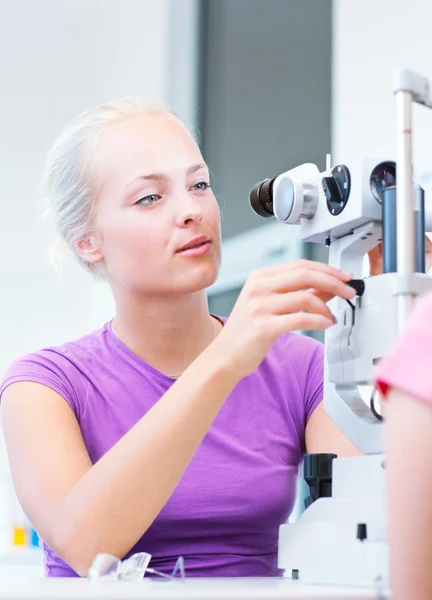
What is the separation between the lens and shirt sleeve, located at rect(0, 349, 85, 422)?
130 centimetres

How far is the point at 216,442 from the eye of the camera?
1.32 m

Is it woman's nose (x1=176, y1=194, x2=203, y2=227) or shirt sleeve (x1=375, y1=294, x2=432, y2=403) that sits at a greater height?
woman's nose (x1=176, y1=194, x2=203, y2=227)

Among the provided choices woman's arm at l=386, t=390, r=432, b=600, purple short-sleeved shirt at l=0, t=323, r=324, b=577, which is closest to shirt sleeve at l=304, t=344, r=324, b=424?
purple short-sleeved shirt at l=0, t=323, r=324, b=577

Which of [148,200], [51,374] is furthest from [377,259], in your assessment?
[51,374]

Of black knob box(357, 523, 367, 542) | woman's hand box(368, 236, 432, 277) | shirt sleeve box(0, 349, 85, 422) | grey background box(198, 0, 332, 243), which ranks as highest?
grey background box(198, 0, 332, 243)

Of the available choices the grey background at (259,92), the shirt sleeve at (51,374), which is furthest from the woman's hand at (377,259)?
the grey background at (259,92)

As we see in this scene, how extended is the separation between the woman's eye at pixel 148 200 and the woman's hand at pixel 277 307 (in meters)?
0.39

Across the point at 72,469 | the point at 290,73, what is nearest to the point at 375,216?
the point at 72,469

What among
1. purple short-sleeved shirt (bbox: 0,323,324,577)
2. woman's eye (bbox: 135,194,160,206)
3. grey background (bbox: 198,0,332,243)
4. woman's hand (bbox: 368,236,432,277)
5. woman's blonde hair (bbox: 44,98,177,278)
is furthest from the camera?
grey background (bbox: 198,0,332,243)

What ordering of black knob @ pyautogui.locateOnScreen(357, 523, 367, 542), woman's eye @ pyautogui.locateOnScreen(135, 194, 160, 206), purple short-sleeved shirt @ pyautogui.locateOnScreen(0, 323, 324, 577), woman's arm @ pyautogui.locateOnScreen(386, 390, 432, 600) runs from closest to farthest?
woman's arm @ pyautogui.locateOnScreen(386, 390, 432, 600) < black knob @ pyautogui.locateOnScreen(357, 523, 367, 542) < purple short-sleeved shirt @ pyautogui.locateOnScreen(0, 323, 324, 577) < woman's eye @ pyautogui.locateOnScreen(135, 194, 160, 206)

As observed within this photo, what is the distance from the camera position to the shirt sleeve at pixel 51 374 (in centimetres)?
130

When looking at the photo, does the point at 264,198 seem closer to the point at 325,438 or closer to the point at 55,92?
the point at 325,438

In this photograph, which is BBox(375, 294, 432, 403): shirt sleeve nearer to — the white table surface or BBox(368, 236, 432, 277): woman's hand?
the white table surface

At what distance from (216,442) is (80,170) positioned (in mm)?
528
